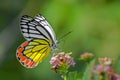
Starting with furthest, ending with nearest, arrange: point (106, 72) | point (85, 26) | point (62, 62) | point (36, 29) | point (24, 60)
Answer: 1. point (85, 26)
2. point (36, 29)
3. point (24, 60)
4. point (62, 62)
5. point (106, 72)

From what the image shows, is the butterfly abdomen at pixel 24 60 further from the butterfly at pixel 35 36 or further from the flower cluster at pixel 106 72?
the flower cluster at pixel 106 72

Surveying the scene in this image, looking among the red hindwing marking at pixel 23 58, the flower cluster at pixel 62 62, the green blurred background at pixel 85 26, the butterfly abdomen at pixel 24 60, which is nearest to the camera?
the flower cluster at pixel 62 62

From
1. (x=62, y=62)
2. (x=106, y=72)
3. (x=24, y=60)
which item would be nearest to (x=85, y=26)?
(x=24, y=60)

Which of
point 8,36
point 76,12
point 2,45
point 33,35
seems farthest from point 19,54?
point 8,36

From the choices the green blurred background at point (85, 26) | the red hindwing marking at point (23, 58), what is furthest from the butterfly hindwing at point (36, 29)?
the green blurred background at point (85, 26)

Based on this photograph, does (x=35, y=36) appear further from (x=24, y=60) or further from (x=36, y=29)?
(x=24, y=60)

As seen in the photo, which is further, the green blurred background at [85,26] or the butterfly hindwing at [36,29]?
the green blurred background at [85,26]

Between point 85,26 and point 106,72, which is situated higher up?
point 106,72
